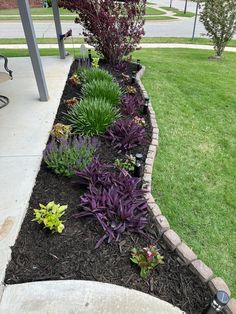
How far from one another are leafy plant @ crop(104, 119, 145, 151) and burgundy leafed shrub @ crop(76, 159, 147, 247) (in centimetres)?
65

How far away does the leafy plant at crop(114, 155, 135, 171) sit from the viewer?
9.75ft

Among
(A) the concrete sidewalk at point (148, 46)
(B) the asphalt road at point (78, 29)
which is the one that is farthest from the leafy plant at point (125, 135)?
(B) the asphalt road at point (78, 29)

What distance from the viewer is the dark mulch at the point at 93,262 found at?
191 cm

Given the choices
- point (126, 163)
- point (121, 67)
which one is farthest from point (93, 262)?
point (121, 67)

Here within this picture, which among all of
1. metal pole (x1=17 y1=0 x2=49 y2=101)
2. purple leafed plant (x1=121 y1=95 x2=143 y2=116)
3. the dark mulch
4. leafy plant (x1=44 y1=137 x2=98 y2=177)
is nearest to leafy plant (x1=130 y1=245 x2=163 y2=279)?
the dark mulch

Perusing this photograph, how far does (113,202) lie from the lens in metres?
2.38

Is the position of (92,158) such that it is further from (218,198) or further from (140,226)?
(218,198)

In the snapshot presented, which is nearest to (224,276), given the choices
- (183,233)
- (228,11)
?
(183,233)

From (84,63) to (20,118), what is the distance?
226 cm

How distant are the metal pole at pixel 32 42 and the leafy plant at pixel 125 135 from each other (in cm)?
154

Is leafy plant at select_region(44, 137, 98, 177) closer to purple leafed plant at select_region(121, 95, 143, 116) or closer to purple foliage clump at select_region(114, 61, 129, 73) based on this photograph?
purple leafed plant at select_region(121, 95, 143, 116)

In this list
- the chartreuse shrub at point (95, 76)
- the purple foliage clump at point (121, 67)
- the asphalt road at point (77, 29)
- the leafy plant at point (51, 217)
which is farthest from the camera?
the asphalt road at point (77, 29)

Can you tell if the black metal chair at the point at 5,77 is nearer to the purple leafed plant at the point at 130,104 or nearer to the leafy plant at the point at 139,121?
the purple leafed plant at the point at 130,104

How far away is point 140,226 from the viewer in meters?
2.30
